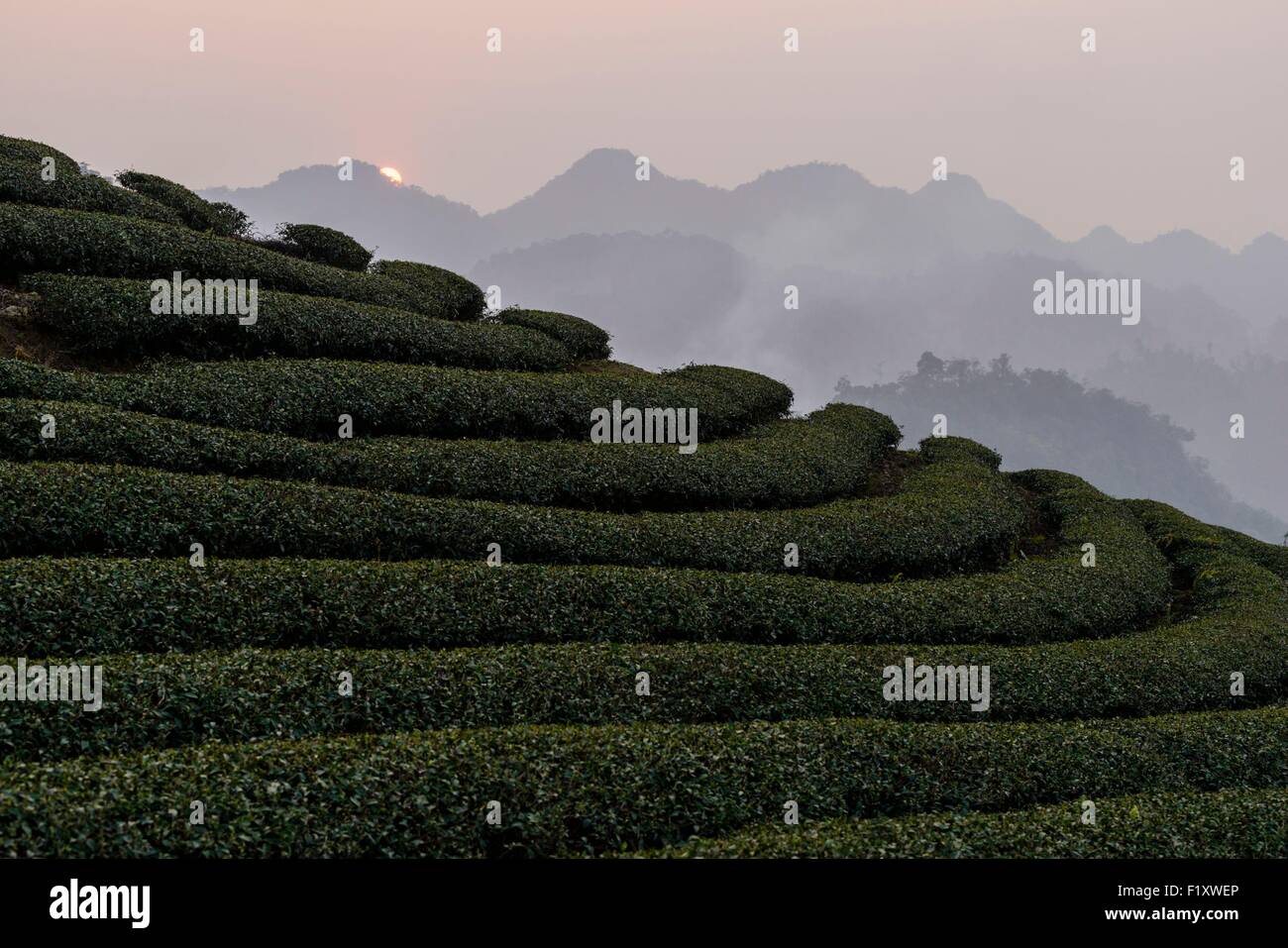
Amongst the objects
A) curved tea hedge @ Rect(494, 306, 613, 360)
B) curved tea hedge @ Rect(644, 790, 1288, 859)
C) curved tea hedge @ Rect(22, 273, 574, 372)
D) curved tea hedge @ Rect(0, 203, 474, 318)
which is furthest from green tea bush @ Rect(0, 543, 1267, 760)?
curved tea hedge @ Rect(494, 306, 613, 360)

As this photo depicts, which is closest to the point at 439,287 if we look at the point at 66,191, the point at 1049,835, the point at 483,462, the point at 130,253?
the point at 130,253

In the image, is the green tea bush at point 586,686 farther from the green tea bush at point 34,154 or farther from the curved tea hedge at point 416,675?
the green tea bush at point 34,154

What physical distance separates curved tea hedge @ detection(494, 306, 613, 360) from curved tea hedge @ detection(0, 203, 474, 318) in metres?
7.44

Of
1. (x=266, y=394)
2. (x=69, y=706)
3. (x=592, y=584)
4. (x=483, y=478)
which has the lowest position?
(x=69, y=706)

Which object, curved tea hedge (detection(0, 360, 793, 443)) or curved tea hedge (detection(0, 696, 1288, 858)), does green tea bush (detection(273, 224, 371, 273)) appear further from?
curved tea hedge (detection(0, 696, 1288, 858))

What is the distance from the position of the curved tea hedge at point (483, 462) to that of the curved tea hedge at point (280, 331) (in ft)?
16.0

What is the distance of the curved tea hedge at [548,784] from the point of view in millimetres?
9656

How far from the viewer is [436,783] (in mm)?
11344

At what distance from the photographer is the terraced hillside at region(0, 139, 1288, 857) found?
1155 cm
